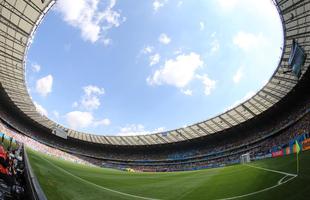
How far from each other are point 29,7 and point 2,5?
9.44 feet

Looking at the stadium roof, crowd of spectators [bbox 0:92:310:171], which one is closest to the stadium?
the stadium roof

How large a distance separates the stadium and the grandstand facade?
0.18 meters

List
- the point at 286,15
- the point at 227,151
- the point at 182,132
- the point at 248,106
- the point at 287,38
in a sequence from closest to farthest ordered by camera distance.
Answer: the point at 286,15
the point at 287,38
the point at 248,106
the point at 227,151
the point at 182,132

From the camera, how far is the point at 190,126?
68.3 m

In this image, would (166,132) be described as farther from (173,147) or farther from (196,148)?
(196,148)

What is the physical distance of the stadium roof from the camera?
115 feet

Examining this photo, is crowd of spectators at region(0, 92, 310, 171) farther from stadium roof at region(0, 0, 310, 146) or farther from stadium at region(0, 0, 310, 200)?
stadium roof at region(0, 0, 310, 146)

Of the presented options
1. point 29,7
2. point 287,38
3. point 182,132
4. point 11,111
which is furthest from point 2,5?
point 182,132

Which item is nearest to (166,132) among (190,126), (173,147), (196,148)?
(173,147)

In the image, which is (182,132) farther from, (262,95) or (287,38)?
(287,38)

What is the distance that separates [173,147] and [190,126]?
1229cm

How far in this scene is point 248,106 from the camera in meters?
58.3

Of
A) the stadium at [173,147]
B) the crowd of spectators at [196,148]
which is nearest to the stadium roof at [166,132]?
the stadium at [173,147]

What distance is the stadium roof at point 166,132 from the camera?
115 feet
